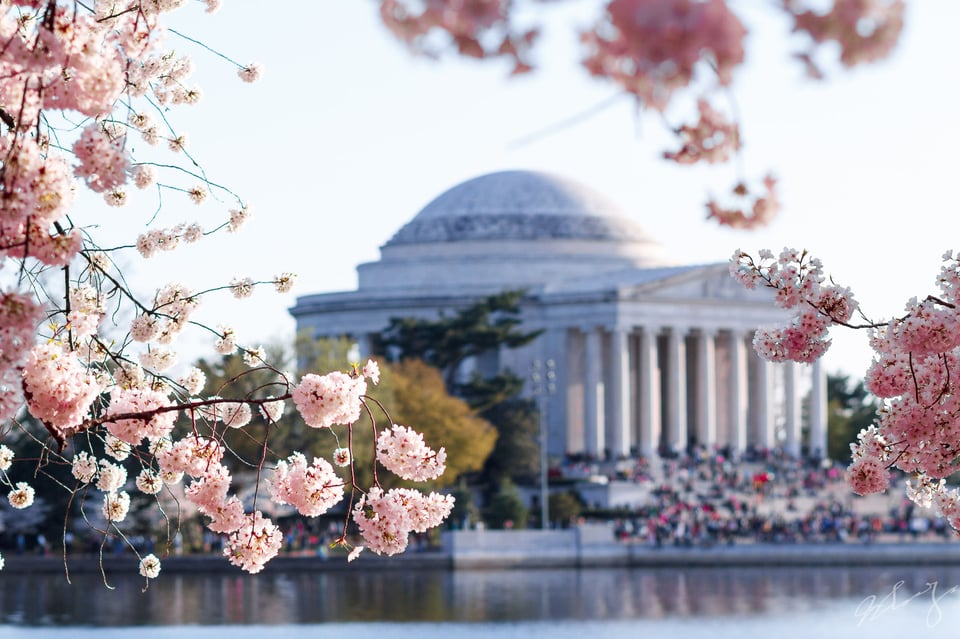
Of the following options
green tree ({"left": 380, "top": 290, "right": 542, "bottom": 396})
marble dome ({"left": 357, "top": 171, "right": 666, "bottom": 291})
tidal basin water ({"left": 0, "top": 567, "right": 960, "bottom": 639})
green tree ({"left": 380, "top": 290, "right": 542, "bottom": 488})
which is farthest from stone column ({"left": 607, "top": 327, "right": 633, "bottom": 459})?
tidal basin water ({"left": 0, "top": 567, "right": 960, "bottom": 639})

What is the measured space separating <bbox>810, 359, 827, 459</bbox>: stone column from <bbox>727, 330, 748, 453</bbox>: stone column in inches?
210

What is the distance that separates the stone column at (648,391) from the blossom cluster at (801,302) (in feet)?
439

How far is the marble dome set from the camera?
165 m

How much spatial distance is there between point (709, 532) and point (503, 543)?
10598 millimetres

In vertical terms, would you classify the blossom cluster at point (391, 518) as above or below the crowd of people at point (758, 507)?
above

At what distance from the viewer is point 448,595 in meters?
92.2

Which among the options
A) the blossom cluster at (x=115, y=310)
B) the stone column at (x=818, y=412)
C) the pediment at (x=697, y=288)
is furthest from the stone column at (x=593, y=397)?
the blossom cluster at (x=115, y=310)

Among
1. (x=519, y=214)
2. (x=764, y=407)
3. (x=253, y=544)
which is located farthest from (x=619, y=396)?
(x=253, y=544)

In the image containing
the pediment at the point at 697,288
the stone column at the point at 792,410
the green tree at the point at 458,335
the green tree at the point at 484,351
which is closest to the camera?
the green tree at the point at 484,351

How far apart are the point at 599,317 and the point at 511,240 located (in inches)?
625

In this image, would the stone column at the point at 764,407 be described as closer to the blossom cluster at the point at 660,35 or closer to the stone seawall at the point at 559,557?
the stone seawall at the point at 559,557

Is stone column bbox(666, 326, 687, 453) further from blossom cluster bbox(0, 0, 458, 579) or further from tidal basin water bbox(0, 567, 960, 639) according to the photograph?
blossom cluster bbox(0, 0, 458, 579)

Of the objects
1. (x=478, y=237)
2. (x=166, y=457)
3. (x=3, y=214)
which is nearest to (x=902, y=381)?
(x=166, y=457)

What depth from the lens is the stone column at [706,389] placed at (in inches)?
6132
